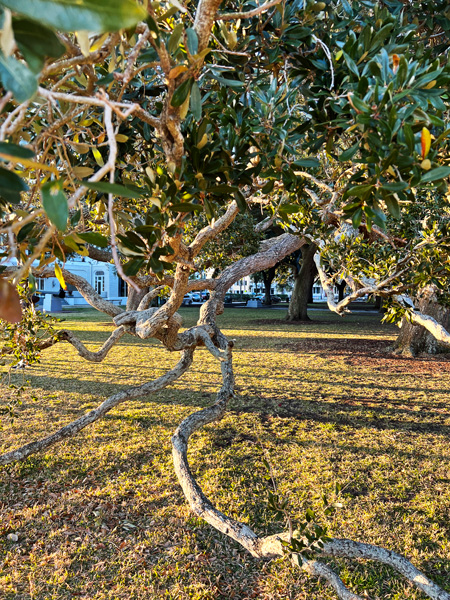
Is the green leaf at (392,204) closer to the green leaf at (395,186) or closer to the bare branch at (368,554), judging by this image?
the green leaf at (395,186)

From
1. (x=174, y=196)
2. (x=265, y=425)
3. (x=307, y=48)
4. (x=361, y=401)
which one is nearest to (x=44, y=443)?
(x=265, y=425)

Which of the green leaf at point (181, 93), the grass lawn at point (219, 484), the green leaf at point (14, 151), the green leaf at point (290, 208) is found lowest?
the grass lawn at point (219, 484)

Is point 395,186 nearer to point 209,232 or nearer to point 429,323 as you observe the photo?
point 209,232

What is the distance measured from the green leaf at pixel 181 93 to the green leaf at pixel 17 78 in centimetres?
83

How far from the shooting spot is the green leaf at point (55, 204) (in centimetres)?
63

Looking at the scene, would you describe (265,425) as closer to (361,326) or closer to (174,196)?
(174,196)

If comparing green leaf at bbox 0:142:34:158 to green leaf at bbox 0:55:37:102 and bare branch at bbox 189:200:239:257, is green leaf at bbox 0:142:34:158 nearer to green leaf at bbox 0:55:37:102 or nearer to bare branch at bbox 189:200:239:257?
green leaf at bbox 0:55:37:102

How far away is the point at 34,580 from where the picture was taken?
10.1 ft

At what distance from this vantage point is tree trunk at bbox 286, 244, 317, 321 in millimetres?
19219

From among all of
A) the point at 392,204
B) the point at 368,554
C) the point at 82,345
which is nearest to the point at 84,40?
the point at 392,204

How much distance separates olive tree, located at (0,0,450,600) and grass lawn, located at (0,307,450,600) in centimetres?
84

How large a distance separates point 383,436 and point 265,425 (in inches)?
68.1

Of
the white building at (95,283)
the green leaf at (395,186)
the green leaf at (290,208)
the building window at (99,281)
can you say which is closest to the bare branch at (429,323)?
the green leaf at (290,208)

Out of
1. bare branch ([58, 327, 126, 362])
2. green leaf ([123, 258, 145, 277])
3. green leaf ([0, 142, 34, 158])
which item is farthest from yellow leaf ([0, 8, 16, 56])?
bare branch ([58, 327, 126, 362])
